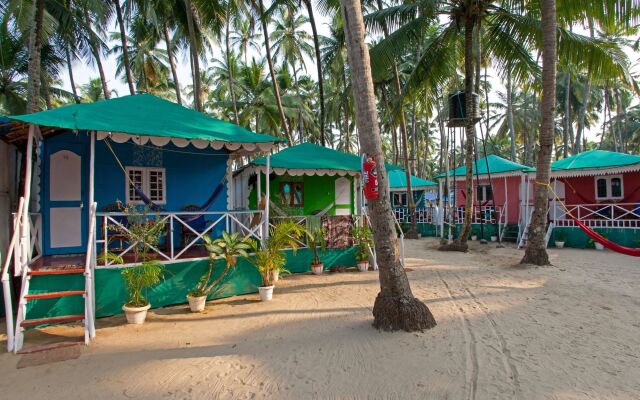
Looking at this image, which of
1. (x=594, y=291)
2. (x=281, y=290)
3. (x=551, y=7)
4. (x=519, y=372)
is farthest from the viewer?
(x=551, y=7)

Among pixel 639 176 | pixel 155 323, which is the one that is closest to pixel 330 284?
pixel 155 323

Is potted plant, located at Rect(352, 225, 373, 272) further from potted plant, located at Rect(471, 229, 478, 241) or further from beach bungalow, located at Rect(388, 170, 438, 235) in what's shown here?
potted plant, located at Rect(471, 229, 478, 241)

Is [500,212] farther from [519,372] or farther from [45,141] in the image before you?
[45,141]

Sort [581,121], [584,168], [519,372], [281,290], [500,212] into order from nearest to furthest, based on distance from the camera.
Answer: [519,372]
[281,290]
[584,168]
[500,212]
[581,121]

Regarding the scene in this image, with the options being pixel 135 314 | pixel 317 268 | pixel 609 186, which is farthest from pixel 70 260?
pixel 609 186

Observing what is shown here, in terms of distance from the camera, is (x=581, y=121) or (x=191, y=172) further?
(x=581, y=121)

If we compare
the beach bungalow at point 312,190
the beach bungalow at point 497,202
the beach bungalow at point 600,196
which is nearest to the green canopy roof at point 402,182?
the beach bungalow at point 497,202

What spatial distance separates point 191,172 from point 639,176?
1595 cm

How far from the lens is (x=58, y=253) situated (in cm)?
724

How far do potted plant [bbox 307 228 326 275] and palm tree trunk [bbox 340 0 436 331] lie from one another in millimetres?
3644

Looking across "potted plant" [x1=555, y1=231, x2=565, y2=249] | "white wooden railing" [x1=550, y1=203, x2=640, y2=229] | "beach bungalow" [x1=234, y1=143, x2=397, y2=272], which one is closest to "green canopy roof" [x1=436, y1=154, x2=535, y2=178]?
"white wooden railing" [x1=550, y1=203, x2=640, y2=229]

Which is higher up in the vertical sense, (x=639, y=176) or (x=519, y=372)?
(x=639, y=176)

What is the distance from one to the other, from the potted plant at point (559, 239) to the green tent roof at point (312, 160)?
7.15m

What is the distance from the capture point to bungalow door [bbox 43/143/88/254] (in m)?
7.21
